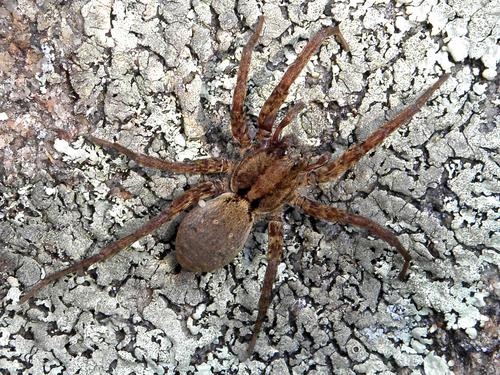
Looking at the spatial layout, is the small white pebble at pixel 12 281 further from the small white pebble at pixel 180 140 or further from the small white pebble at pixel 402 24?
the small white pebble at pixel 402 24

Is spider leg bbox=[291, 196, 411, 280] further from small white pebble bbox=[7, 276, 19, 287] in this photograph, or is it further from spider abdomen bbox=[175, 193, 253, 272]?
small white pebble bbox=[7, 276, 19, 287]

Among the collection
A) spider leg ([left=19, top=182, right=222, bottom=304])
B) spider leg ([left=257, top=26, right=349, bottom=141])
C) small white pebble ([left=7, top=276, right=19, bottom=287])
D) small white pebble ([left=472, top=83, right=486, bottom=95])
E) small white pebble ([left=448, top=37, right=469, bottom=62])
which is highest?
small white pebble ([left=448, top=37, right=469, bottom=62])

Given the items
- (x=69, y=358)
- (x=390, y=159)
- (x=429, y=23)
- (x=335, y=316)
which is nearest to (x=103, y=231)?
(x=69, y=358)

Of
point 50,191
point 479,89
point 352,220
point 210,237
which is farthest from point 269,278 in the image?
point 479,89

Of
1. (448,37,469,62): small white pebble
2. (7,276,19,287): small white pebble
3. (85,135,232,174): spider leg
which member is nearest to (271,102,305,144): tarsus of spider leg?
(85,135,232,174): spider leg

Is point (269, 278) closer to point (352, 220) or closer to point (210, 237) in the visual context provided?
point (210, 237)

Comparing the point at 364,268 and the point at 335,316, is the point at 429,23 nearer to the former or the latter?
the point at 364,268

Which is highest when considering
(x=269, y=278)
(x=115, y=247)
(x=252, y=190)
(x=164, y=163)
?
(x=252, y=190)
